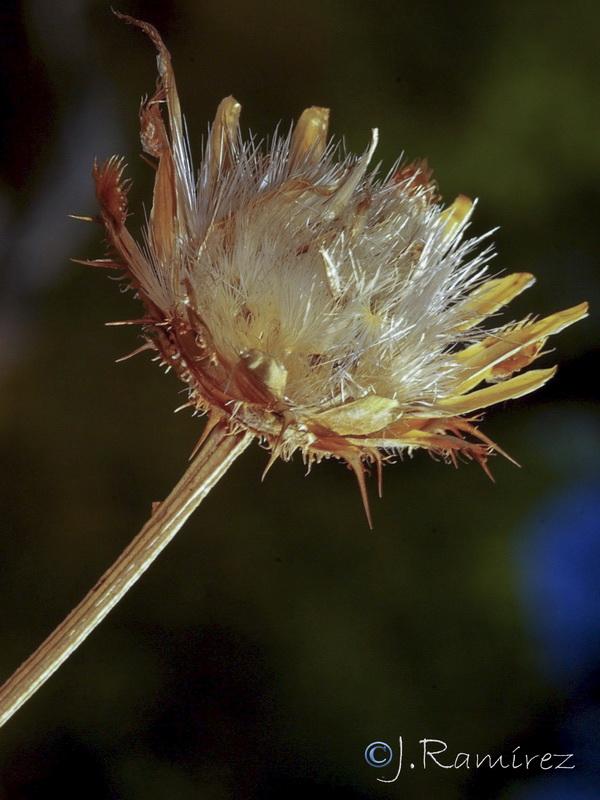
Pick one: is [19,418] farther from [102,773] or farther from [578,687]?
[578,687]

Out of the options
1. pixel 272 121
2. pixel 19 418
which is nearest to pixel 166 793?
pixel 19 418

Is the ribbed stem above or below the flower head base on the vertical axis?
below

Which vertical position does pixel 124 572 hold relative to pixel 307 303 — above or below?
below

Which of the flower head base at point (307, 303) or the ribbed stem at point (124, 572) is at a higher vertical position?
the flower head base at point (307, 303)
